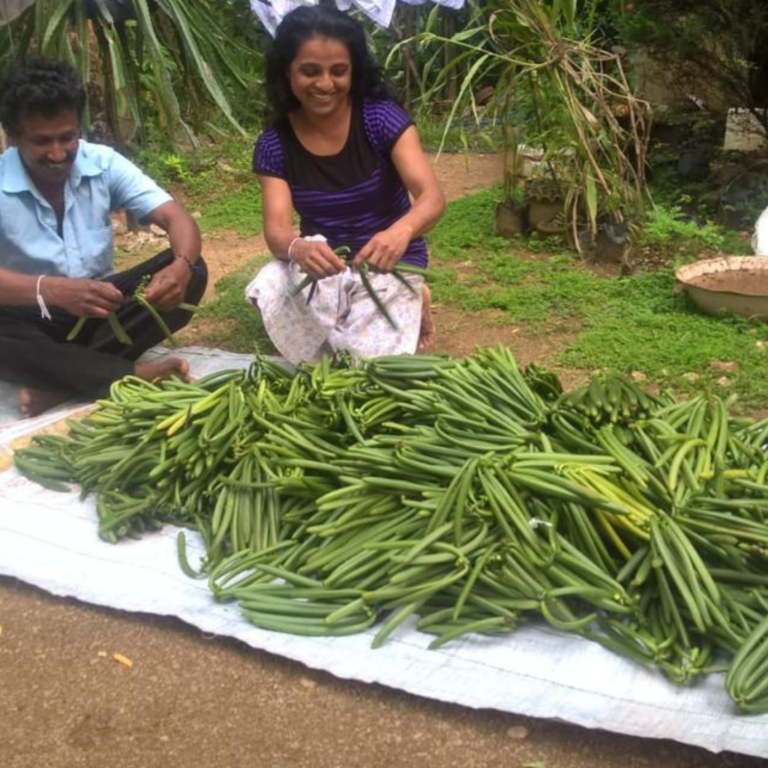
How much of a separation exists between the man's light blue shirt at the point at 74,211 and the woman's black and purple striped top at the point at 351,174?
492 millimetres

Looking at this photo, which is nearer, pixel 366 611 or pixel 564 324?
pixel 366 611

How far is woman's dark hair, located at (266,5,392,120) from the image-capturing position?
346cm

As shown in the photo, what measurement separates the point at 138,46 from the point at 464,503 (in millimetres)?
5045

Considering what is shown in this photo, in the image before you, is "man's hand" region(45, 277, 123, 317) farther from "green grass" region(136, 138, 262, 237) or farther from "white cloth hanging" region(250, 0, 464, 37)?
"green grass" region(136, 138, 262, 237)

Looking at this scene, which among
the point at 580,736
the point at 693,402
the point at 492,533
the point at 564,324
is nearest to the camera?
the point at 580,736

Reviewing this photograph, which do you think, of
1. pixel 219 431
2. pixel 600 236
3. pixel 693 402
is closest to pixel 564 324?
pixel 600 236

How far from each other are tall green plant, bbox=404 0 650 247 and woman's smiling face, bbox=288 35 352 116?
1.65m

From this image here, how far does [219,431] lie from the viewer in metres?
2.78

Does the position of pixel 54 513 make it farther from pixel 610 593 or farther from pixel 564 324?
pixel 564 324

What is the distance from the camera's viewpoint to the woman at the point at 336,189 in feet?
11.5

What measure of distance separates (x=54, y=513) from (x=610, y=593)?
1599 mm

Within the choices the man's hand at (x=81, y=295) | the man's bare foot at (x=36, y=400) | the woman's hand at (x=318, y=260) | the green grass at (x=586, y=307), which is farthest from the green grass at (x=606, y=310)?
the man's bare foot at (x=36, y=400)

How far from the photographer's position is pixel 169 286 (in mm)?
3635

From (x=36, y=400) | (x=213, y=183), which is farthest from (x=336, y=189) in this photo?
(x=213, y=183)
